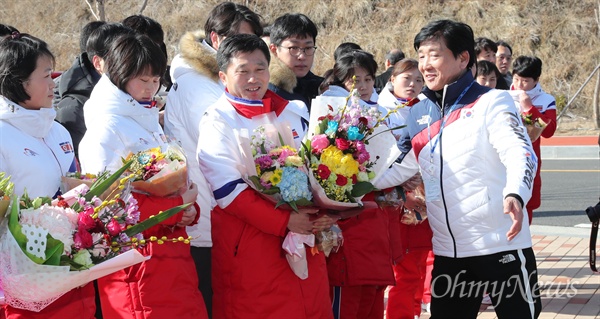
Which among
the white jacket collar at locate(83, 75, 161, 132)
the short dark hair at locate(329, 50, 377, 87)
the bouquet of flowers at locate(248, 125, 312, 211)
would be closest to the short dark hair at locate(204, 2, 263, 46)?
the short dark hair at locate(329, 50, 377, 87)

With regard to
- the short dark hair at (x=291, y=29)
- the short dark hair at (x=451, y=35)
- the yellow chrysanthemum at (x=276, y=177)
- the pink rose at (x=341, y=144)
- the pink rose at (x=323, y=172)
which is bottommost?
the yellow chrysanthemum at (x=276, y=177)

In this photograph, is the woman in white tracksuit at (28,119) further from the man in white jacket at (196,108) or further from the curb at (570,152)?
the curb at (570,152)

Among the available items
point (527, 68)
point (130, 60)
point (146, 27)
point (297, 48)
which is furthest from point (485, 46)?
point (130, 60)

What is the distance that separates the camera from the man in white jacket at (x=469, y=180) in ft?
13.4

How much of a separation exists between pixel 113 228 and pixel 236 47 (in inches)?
64.7

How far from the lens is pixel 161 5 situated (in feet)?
99.7

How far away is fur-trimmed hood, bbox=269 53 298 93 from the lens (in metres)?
4.98

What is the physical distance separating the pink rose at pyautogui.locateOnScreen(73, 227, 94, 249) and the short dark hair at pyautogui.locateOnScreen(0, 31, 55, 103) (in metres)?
1.14

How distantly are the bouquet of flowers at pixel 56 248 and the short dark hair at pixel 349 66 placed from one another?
3.12 m

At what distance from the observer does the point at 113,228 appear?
9.61 feet

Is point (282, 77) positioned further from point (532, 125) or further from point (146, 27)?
point (532, 125)

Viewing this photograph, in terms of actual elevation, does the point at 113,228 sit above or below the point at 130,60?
below

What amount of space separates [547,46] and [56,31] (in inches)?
746

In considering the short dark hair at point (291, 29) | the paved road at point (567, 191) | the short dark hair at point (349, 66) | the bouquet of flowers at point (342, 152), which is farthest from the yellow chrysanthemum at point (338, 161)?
the paved road at point (567, 191)
